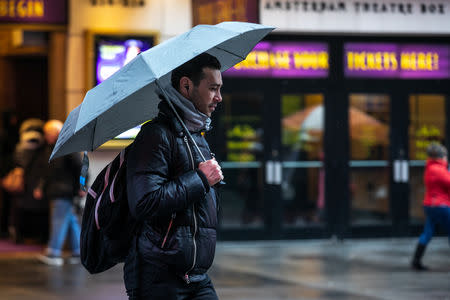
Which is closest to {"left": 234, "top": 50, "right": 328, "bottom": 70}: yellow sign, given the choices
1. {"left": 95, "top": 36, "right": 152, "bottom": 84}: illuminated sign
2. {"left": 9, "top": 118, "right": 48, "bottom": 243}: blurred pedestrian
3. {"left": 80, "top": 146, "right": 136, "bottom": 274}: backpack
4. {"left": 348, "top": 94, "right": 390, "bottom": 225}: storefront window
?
{"left": 348, "top": 94, "right": 390, "bottom": 225}: storefront window

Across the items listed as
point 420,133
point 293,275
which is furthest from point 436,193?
point 420,133

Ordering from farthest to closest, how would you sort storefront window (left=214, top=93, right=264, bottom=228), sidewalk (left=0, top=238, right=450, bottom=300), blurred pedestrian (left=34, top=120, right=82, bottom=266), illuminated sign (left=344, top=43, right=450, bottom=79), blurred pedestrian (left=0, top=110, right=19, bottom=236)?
blurred pedestrian (left=0, top=110, right=19, bottom=236), illuminated sign (left=344, top=43, right=450, bottom=79), storefront window (left=214, top=93, right=264, bottom=228), blurred pedestrian (left=34, top=120, right=82, bottom=266), sidewalk (left=0, top=238, right=450, bottom=300)

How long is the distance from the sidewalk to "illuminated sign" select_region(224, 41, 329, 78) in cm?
272

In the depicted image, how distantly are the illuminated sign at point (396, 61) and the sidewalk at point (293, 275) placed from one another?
2.78 m

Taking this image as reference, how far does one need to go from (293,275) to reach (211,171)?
22.7 feet

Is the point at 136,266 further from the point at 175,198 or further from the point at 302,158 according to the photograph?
the point at 302,158

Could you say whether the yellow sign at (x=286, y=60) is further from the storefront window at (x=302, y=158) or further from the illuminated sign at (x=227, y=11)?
the illuminated sign at (x=227, y=11)

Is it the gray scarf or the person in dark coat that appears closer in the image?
the person in dark coat

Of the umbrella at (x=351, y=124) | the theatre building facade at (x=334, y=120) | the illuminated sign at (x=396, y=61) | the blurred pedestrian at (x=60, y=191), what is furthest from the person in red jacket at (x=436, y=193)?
the blurred pedestrian at (x=60, y=191)

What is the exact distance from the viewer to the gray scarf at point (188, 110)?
393 centimetres

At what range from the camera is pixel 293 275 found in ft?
34.6

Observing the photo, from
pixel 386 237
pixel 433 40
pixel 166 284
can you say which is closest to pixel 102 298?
pixel 166 284

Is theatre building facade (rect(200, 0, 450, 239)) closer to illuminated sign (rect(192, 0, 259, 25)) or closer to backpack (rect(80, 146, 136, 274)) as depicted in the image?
illuminated sign (rect(192, 0, 259, 25))

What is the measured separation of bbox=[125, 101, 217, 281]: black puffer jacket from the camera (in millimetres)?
3717
